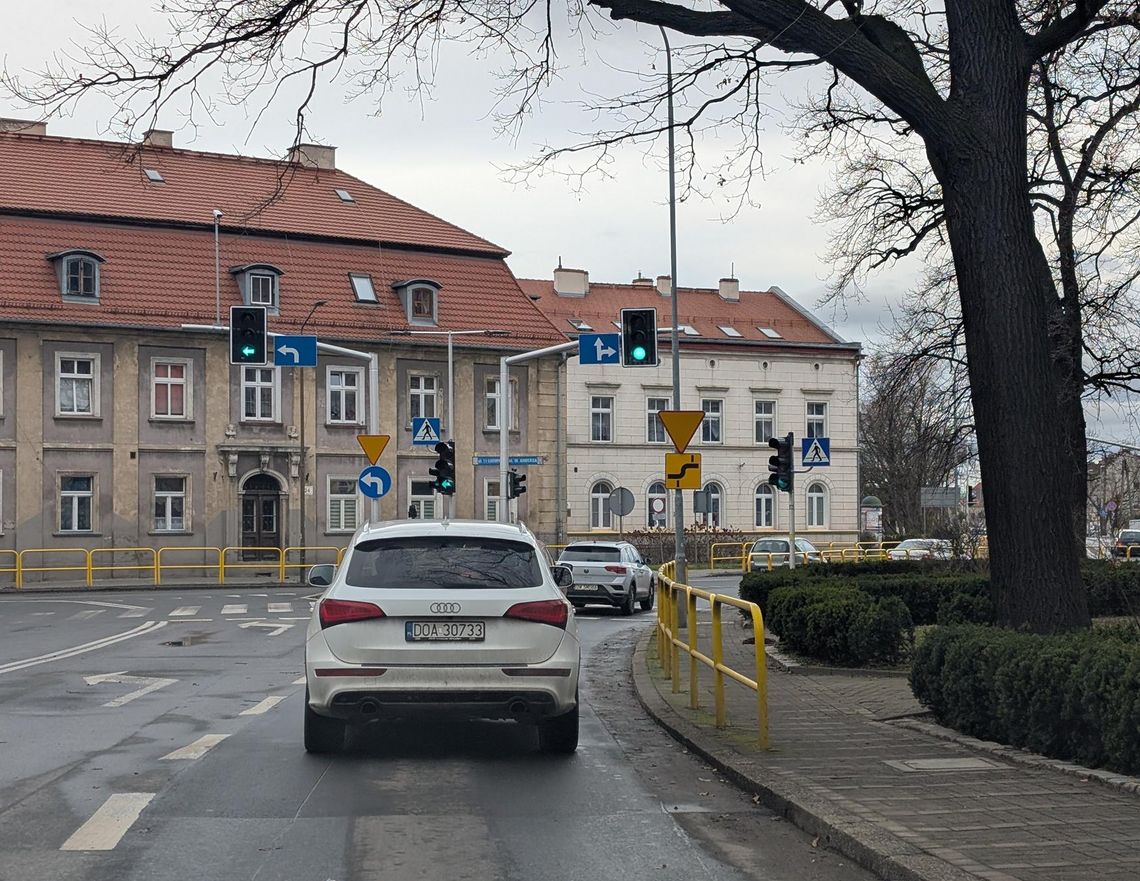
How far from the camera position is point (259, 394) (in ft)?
160

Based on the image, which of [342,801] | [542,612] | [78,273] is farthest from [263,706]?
[78,273]

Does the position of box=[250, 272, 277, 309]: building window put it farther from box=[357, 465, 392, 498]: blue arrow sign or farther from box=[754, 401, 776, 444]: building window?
box=[754, 401, 776, 444]: building window

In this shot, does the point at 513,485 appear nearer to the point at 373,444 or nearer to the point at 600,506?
the point at 373,444

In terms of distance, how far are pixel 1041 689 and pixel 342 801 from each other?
422 cm

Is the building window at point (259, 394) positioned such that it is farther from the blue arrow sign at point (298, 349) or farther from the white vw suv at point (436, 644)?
the white vw suv at point (436, 644)

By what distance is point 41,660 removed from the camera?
18.6 m

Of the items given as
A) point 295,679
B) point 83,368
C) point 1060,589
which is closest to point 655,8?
point 1060,589

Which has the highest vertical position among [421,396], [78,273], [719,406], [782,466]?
[78,273]

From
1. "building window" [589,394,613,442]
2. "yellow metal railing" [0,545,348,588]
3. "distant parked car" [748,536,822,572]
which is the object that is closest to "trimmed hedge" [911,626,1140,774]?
"yellow metal railing" [0,545,348,588]

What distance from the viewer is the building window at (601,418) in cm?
6175

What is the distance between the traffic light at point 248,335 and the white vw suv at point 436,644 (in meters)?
16.8

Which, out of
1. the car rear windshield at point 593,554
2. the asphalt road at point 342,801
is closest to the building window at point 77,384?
the car rear windshield at point 593,554

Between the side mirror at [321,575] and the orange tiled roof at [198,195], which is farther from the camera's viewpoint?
the orange tiled roof at [198,195]

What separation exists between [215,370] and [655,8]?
126ft
